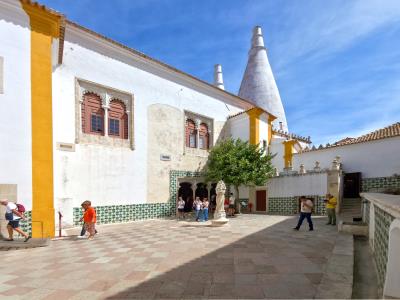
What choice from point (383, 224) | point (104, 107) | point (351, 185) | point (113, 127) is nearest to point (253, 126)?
point (351, 185)

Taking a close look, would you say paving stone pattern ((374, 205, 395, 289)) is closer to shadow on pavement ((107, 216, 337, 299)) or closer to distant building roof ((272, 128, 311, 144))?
shadow on pavement ((107, 216, 337, 299))

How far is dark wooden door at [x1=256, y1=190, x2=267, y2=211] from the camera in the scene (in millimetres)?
16172

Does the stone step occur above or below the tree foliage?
below

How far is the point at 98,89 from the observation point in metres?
11.5

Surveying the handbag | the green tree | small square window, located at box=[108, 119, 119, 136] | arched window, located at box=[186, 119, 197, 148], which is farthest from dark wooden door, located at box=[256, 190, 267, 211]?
the handbag

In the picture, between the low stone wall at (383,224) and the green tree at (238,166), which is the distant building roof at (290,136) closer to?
the green tree at (238,166)

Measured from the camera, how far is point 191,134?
49.9ft

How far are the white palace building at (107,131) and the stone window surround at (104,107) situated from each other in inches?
1.7

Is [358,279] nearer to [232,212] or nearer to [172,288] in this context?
[172,288]

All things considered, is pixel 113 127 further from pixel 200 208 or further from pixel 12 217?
pixel 12 217

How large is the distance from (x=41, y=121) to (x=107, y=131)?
3779 mm

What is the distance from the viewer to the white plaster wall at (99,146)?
10242 mm

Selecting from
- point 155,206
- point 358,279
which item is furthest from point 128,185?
point 358,279

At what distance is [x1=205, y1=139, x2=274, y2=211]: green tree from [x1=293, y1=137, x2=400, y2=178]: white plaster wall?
14.2ft
